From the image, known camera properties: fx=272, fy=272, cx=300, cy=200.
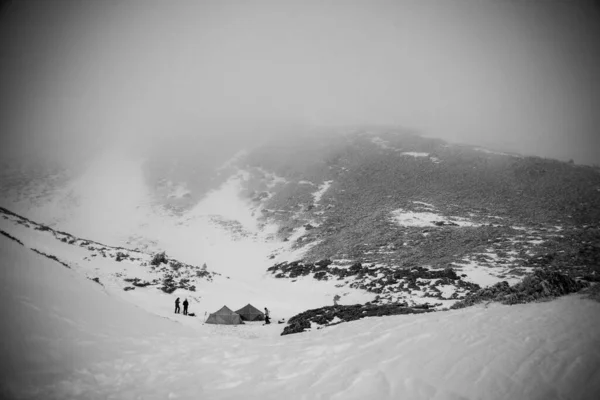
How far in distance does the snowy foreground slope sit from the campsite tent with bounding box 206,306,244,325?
13.0 m

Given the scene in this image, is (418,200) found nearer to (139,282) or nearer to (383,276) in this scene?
(383,276)

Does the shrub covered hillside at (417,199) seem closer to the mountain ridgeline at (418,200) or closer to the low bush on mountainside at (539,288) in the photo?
the mountain ridgeline at (418,200)

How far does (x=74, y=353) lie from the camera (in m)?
4.76

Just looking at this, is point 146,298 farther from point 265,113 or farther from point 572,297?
point 265,113

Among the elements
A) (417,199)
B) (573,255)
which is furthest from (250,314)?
(417,199)

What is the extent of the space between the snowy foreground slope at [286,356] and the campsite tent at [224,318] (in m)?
13.0

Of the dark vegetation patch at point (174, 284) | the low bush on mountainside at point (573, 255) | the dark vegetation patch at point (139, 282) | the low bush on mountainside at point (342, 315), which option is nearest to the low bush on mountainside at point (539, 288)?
the low bush on mountainside at point (342, 315)

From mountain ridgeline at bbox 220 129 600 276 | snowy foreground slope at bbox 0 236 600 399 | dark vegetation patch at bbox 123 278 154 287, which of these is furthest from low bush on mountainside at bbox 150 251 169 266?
snowy foreground slope at bbox 0 236 600 399

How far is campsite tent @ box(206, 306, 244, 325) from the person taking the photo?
1908 cm

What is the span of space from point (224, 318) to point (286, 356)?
1512 cm

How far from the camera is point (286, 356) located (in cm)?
592

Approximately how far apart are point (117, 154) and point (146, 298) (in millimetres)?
89918

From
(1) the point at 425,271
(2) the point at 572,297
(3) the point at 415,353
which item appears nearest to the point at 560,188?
(1) the point at 425,271

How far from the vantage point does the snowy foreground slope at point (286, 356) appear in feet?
13.4
